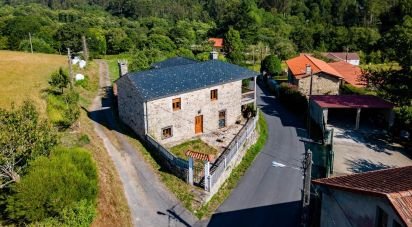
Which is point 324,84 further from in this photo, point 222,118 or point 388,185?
point 388,185

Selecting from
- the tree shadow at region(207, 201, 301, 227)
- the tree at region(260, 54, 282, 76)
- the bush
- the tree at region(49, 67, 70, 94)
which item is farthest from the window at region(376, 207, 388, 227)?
the tree at region(260, 54, 282, 76)

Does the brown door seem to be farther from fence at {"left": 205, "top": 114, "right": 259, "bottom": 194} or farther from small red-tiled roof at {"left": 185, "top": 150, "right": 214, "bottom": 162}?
small red-tiled roof at {"left": 185, "top": 150, "right": 214, "bottom": 162}

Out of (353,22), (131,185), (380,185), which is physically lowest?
(131,185)

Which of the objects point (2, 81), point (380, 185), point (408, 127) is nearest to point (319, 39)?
point (408, 127)

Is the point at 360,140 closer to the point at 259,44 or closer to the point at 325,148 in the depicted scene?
the point at 325,148

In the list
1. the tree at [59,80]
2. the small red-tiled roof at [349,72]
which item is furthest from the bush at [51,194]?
the small red-tiled roof at [349,72]

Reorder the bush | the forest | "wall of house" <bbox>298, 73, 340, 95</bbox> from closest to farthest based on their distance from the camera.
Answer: the bush < "wall of house" <bbox>298, 73, 340, 95</bbox> < the forest
